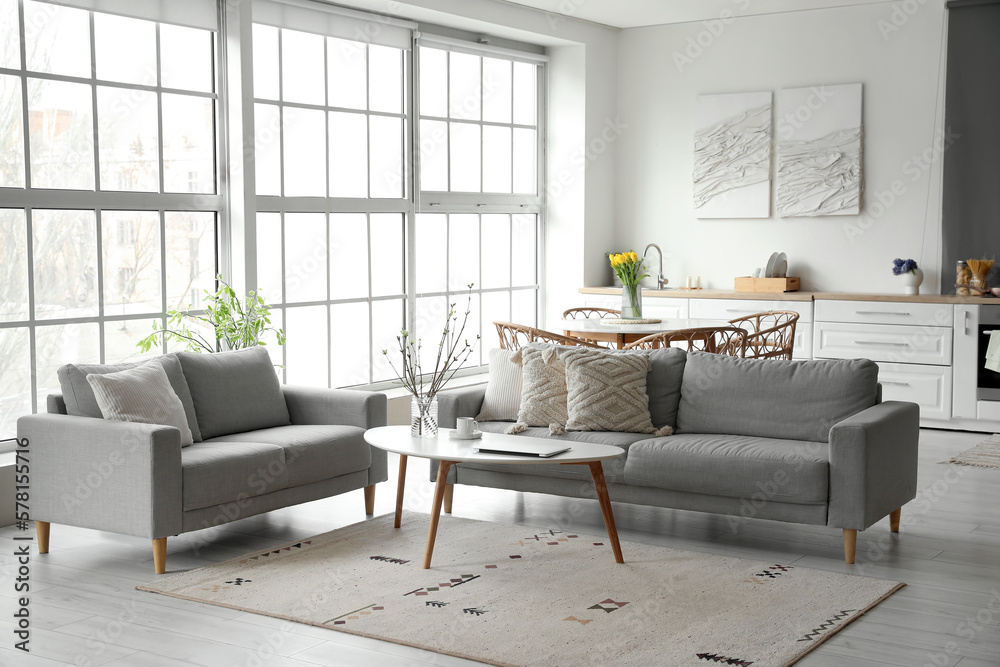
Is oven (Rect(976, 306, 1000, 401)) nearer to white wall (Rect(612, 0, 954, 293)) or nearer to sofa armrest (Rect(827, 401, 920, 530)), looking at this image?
white wall (Rect(612, 0, 954, 293))

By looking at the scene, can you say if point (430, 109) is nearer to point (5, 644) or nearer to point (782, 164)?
point (782, 164)

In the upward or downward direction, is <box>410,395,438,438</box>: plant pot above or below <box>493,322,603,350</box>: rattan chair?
below

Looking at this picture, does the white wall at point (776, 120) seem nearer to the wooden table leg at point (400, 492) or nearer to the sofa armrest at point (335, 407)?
the sofa armrest at point (335, 407)

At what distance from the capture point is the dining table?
6.33 meters

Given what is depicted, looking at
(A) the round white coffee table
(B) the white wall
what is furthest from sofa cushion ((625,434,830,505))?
(B) the white wall

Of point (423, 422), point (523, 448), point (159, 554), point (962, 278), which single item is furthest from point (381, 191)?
point (962, 278)

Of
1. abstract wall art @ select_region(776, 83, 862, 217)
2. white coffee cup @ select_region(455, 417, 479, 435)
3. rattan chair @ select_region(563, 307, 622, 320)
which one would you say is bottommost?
white coffee cup @ select_region(455, 417, 479, 435)

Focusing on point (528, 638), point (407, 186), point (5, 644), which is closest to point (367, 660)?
point (528, 638)

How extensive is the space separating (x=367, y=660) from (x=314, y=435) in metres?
1.78

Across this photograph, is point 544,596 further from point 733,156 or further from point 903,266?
point 733,156

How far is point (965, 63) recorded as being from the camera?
754cm

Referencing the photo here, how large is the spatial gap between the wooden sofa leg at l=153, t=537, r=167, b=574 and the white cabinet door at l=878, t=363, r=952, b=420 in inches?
194

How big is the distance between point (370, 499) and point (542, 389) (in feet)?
3.17

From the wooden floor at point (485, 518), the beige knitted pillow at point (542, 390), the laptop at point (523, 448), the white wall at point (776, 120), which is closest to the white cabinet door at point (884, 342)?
the white wall at point (776, 120)
